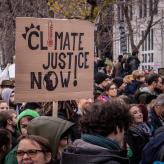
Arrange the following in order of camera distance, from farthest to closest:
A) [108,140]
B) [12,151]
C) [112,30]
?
1. [112,30]
2. [12,151]
3. [108,140]

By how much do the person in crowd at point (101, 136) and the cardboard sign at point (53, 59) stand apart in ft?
6.53

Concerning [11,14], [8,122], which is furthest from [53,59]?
[11,14]

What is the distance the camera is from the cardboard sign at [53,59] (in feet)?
20.4

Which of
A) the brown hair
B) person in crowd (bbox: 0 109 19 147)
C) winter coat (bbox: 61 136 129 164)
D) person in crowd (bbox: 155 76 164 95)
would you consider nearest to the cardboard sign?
person in crowd (bbox: 0 109 19 147)

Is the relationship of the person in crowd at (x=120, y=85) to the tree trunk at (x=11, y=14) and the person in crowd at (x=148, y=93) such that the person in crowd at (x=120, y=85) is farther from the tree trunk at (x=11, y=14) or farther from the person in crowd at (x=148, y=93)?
the tree trunk at (x=11, y=14)

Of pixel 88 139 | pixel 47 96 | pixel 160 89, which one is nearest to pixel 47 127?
pixel 88 139

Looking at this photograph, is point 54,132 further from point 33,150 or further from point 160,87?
point 160,87

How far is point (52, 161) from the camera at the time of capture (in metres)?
4.38

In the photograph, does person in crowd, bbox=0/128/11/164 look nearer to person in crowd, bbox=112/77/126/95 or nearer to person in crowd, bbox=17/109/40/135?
person in crowd, bbox=17/109/40/135

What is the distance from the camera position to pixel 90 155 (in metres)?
3.87

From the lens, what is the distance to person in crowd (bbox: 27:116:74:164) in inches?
173

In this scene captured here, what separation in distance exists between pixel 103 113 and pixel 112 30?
3010 centimetres

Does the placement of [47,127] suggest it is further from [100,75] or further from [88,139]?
[100,75]

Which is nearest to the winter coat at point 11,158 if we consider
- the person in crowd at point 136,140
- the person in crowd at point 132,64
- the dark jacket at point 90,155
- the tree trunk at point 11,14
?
the dark jacket at point 90,155
